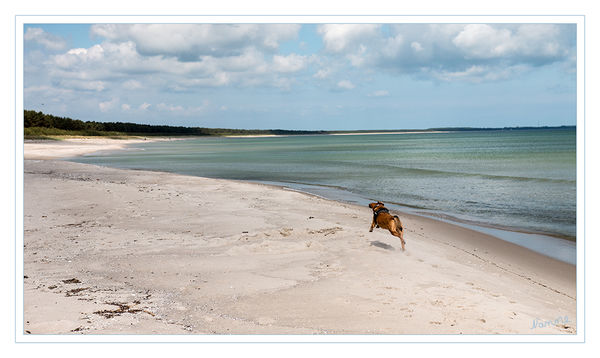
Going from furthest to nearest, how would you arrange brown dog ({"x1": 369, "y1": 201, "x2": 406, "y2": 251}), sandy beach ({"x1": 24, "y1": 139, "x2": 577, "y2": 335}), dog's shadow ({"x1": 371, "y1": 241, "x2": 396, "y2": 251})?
dog's shadow ({"x1": 371, "y1": 241, "x2": 396, "y2": 251}) → brown dog ({"x1": 369, "y1": 201, "x2": 406, "y2": 251}) → sandy beach ({"x1": 24, "y1": 139, "x2": 577, "y2": 335})

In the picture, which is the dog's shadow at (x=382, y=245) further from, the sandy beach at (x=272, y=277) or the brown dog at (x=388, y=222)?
the brown dog at (x=388, y=222)

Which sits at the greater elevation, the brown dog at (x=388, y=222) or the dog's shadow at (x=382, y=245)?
the brown dog at (x=388, y=222)

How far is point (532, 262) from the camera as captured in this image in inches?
411

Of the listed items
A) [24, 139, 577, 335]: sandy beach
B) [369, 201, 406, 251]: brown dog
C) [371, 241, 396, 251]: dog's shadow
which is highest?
[369, 201, 406, 251]: brown dog

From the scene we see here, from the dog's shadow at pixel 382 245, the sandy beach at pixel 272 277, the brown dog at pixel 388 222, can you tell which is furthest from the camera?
the dog's shadow at pixel 382 245

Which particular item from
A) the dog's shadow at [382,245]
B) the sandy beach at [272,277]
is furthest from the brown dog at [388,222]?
the sandy beach at [272,277]

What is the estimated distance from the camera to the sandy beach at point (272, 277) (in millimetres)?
5422

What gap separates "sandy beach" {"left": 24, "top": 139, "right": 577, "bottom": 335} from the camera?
5422 millimetres

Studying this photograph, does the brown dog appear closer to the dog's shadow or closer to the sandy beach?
the dog's shadow

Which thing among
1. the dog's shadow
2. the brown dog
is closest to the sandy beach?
the dog's shadow

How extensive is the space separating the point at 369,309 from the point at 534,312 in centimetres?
237

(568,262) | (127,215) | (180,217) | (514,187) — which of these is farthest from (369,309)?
(514,187)

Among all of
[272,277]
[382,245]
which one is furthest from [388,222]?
[272,277]

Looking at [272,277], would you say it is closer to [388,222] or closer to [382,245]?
[388,222]
